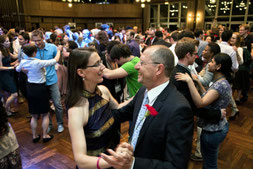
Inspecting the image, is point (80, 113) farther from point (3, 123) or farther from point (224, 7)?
point (224, 7)

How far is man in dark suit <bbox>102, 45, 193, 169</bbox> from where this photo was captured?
957 mm

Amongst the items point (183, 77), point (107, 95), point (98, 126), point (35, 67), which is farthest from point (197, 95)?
point (35, 67)

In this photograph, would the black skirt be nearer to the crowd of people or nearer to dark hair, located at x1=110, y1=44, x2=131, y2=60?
the crowd of people

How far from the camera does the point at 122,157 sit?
2.95 ft

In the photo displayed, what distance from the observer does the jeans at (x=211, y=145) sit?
1855mm

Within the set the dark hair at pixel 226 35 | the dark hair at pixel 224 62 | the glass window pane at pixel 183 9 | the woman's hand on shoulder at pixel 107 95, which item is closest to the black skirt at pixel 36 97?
the woman's hand on shoulder at pixel 107 95

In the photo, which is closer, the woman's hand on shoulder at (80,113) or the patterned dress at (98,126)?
the woman's hand on shoulder at (80,113)

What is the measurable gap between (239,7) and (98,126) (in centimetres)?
1565

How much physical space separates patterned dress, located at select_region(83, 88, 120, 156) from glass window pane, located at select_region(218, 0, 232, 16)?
15574 mm

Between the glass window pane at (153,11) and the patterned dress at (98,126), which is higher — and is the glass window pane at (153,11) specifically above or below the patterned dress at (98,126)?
above

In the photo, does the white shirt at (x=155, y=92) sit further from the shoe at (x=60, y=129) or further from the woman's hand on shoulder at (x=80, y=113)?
the shoe at (x=60, y=129)

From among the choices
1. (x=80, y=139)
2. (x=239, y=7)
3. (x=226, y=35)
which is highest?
(x=239, y=7)

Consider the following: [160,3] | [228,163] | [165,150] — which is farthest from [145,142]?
[160,3]

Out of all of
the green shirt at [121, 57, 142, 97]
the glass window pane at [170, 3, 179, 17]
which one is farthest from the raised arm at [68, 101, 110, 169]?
the glass window pane at [170, 3, 179, 17]
